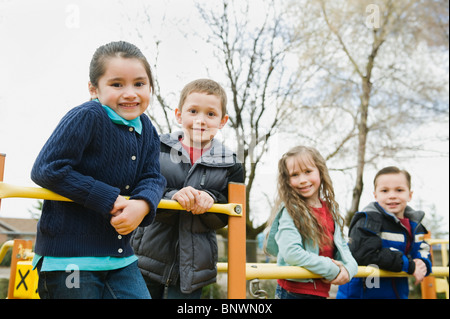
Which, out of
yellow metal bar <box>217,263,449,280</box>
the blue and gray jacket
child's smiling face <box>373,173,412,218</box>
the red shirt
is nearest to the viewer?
yellow metal bar <box>217,263,449,280</box>

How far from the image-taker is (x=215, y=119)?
2160 millimetres

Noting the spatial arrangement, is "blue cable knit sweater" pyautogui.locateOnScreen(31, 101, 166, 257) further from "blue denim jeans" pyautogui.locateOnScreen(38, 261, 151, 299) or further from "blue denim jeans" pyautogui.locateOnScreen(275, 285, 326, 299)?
"blue denim jeans" pyautogui.locateOnScreen(275, 285, 326, 299)

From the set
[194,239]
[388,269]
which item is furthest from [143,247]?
[388,269]

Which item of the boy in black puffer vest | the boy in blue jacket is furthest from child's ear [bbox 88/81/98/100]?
the boy in blue jacket

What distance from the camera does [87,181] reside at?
4.64ft

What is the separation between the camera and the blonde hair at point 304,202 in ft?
7.97

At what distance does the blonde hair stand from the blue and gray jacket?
31cm

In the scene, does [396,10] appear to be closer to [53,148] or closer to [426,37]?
[426,37]

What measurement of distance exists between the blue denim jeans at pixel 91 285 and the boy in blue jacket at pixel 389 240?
5.69 feet

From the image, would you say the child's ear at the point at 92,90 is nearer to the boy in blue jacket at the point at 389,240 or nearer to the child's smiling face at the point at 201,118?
the child's smiling face at the point at 201,118

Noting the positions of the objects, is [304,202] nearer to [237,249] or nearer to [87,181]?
[237,249]

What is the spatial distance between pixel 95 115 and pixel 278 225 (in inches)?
56.8

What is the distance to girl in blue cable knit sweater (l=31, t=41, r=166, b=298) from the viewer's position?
1417mm

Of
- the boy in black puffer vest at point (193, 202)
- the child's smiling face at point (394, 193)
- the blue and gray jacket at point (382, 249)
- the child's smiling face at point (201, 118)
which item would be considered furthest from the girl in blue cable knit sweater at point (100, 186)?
the child's smiling face at point (394, 193)
